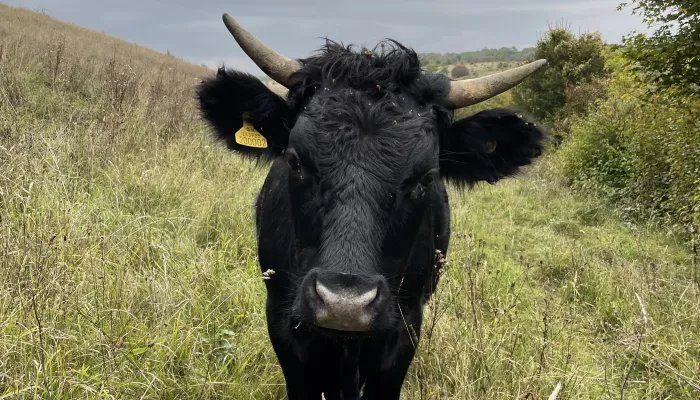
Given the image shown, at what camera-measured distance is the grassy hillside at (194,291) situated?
2.58 m

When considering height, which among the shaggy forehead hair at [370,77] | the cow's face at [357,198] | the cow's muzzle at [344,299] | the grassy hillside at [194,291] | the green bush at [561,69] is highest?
the green bush at [561,69]

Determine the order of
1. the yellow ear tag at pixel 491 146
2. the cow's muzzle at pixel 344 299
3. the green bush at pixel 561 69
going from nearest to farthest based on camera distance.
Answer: the cow's muzzle at pixel 344 299 < the yellow ear tag at pixel 491 146 < the green bush at pixel 561 69

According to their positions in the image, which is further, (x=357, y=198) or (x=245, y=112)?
(x=245, y=112)

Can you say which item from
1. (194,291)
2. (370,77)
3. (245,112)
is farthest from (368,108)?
(194,291)

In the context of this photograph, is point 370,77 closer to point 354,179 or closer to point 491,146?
point 354,179

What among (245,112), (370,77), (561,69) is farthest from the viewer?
(561,69)

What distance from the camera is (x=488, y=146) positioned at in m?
2.90

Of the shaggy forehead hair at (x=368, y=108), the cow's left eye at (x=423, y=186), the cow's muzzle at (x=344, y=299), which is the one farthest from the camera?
the cow's left eye at (x=423, y=186)

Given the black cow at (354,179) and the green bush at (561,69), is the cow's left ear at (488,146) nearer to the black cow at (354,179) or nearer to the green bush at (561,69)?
the black cow at (354,179)

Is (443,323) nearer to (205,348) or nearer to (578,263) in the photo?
(205,348)

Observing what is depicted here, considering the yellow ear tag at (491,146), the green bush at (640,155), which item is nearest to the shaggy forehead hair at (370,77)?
the yellow ear tag at (491,146)

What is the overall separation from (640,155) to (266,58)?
8.91 meters

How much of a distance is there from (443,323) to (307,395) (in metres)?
1.44

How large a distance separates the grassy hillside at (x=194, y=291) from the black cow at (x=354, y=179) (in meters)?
0.37
